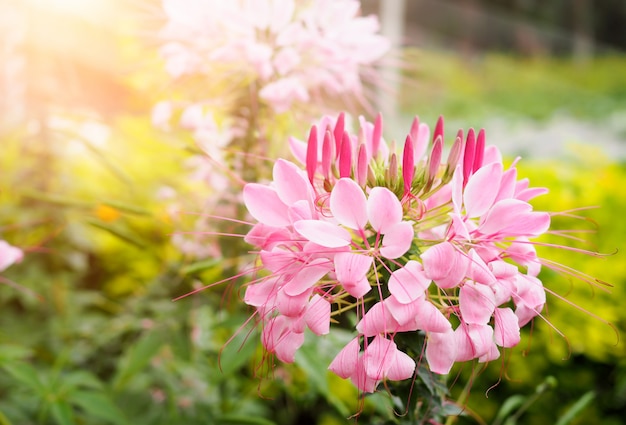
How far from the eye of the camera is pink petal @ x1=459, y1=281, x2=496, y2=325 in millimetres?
470

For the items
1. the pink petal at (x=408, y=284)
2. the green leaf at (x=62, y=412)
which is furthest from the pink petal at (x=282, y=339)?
the green leaf at (x=62, y=412)

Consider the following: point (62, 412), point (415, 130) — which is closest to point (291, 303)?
point (415, 130)

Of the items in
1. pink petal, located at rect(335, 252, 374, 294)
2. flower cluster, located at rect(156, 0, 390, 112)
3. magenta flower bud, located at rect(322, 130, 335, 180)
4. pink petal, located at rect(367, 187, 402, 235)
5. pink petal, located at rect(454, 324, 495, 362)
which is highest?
flower cluster, located at rect(156, 0, 390, 112)

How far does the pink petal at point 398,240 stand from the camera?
1.54 ft

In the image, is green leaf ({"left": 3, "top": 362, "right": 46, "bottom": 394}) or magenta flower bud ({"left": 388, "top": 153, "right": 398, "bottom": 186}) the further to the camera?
green leaf ({"left": 3, "top": 362, "right": 46, "bottom": 394})

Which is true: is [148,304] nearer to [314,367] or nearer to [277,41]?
[314,367]

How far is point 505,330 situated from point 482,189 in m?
0.13

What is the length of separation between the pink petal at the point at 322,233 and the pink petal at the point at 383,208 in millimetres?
31

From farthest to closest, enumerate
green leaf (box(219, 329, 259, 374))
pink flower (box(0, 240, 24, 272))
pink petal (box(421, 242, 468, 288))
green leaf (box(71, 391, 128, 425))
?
green leaf (box(71, 391, 128, 425)), green leaf (box(219, 329, 259, 374)), pink flower (box(0, 240, 24, 272)), pink petal (box(421, 242, 468, 288))

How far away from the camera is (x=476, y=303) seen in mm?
473

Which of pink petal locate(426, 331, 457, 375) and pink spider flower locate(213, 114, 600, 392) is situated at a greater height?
pink spider flower locate(213, 114, 600, 392)

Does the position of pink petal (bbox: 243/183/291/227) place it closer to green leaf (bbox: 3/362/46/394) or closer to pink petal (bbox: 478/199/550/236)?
pink petal (bbox: 478/199/550/236)

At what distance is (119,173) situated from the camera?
0.95m

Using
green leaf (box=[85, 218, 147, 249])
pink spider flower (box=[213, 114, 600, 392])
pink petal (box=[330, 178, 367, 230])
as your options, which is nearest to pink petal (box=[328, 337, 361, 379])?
pink spider flower (box=[213, 114, 600, 392])
